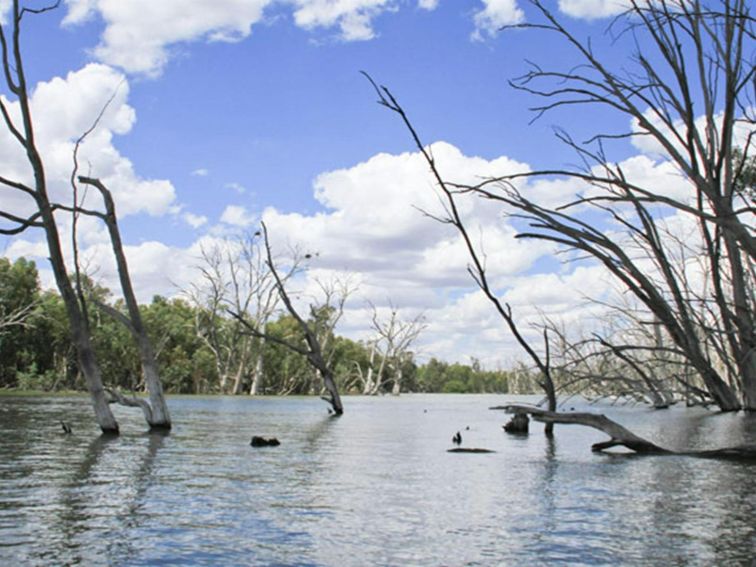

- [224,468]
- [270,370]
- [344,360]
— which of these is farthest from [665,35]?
[344,360]

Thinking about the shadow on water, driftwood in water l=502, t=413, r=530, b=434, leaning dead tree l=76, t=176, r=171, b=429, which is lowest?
the shadow on water

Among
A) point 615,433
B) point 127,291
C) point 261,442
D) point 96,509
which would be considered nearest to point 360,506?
point 96,509

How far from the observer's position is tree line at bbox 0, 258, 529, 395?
66.7 metres

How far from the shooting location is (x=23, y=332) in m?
68.0

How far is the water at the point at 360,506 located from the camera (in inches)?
300

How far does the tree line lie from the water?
129ft

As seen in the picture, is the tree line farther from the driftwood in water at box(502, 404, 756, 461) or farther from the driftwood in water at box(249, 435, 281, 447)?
the driftwood in water at box(502, 404, 756, 461)

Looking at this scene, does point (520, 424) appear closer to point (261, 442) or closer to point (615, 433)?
point (615, 433)

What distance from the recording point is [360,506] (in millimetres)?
10539

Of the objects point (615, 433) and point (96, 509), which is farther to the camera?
point (615, 433)

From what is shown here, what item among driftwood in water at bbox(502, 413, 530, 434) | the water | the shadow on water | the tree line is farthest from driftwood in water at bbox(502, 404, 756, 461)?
the tree line

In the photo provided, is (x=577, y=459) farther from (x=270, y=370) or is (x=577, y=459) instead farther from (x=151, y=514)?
(x=270, y=370)

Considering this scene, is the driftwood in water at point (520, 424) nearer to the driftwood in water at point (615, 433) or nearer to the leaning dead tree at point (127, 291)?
the driftwood in water at point (615, 433)

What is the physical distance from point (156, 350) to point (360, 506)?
71243mm
